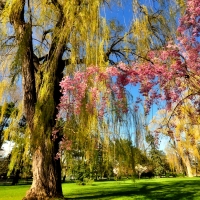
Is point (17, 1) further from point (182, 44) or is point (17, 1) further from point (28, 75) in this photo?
point (182, 44)

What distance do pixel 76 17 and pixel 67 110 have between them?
1.35 metres

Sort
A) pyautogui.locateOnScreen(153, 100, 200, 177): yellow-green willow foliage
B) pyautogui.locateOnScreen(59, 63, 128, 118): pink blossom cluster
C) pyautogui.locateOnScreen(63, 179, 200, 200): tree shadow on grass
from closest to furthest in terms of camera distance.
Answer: pyautogui.locateOnScreen(59, 63, 128, 118): pink blossom cluster, pyautogui.locateOnScreen(153, 100, 200, 177): yellow-green willow foliage, pyautogui.locateOnScreen(63, 179, 200, 200): tree shadow on grass

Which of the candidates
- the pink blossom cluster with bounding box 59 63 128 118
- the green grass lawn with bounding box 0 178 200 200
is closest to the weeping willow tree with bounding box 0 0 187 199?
the pink blossom cluster with bounding box 59 63 128 118

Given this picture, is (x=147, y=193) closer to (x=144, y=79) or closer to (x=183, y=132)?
(x=144, y=79)

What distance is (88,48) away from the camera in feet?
11.4

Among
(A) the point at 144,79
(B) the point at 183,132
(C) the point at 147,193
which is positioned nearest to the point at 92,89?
(A) the point at 144,79

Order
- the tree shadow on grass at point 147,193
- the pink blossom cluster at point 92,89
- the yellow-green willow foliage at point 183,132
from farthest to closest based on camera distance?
the tree shadow on grass at point 147,193, the yellow-green willow foliage at point 183,132, the pink blossom cluster at point 92,89

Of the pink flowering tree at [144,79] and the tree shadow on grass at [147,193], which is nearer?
the pink flowering tree at [144,79]

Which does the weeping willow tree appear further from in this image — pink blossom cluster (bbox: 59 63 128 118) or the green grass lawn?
the green grass lawn

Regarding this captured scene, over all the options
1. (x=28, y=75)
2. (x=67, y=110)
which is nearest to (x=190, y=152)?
(x=28, y=75)

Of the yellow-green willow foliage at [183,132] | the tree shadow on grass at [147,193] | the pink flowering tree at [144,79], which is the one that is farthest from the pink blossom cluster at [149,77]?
the tree shadow on grass at [147,193]

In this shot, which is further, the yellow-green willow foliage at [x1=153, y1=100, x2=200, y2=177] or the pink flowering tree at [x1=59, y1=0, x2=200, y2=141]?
the yellow-green willow foliage at [x1=153, y1=100, x2=200, y2=177]

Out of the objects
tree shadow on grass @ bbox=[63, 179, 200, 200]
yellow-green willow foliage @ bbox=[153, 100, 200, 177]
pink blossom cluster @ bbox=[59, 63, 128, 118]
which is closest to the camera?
pink blossom cluster @ bbox=[59, 63, 128, 118]

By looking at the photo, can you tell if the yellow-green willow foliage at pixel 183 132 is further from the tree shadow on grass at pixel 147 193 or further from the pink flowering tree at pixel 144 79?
the tree shadow on grass at pixel 147 193
